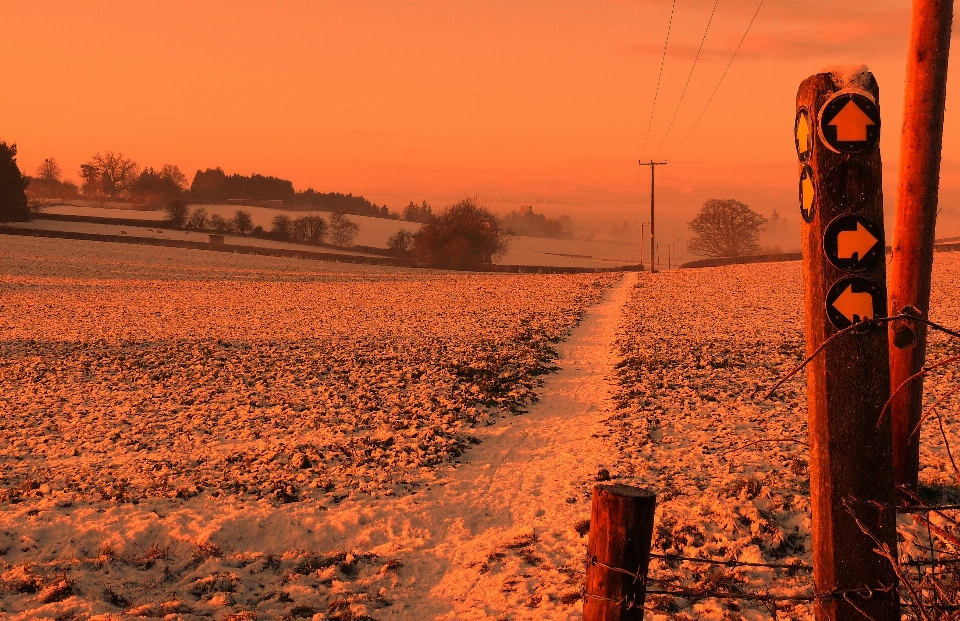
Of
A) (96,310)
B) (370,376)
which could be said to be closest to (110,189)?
(96,310)

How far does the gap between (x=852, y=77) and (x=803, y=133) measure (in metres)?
0.29

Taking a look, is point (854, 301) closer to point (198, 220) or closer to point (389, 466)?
point (389, 466)

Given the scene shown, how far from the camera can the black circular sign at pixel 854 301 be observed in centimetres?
320

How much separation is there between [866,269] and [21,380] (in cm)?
1789

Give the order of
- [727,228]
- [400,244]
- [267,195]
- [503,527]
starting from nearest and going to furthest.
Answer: [503,527] < [727,228] < [400,244] < [267,195]

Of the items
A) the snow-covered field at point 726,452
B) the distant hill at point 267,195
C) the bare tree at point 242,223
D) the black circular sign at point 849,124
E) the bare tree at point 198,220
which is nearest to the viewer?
the black circular sign at point 849,124

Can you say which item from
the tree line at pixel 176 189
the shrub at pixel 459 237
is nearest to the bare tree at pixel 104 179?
the tree line at pixel 176 189

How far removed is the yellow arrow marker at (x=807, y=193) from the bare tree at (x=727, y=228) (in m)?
96.5

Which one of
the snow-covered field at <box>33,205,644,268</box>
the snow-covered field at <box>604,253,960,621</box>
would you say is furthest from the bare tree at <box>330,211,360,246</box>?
the snow-covered field at <box>604,253,960,621</box>

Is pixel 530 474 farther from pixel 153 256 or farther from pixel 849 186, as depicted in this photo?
pixel 153 256

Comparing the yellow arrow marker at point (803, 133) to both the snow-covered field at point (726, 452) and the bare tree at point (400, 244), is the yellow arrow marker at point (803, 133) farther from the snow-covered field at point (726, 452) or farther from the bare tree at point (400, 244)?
the bare tree at point (400, 244)

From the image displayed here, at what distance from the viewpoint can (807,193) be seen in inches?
130

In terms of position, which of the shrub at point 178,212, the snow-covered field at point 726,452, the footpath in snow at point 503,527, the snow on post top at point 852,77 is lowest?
the footpath in snow at point 503,527

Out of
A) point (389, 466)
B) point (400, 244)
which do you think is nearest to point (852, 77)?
point (389, 466)
